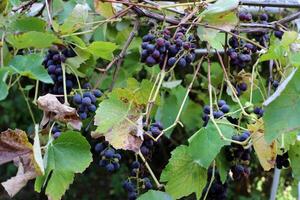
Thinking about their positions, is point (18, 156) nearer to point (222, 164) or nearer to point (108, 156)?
point (108, 156)

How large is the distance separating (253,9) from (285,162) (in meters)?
0.53

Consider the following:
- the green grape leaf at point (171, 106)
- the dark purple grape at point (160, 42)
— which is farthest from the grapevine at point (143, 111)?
the green grape leaf at point (171, 106)

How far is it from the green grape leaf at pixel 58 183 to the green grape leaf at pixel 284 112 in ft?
0.88

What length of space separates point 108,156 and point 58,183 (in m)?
0.09

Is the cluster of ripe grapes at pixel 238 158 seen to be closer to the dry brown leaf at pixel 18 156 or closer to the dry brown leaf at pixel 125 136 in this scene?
the dry brown leaf at pixel 125 136

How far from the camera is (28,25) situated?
86 cm

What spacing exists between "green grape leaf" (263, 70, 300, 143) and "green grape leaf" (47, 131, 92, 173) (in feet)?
0.81

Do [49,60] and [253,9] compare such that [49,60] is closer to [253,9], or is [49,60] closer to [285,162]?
[285,162]

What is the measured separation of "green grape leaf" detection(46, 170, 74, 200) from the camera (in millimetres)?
784

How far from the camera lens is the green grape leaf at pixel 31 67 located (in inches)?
29.9

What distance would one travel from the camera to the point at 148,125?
84cm

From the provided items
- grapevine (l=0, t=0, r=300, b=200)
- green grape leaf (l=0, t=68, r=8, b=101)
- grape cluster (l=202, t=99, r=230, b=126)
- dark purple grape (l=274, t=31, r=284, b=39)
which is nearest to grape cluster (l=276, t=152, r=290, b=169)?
grapevine (l=0, t=0, r=300, b=200)

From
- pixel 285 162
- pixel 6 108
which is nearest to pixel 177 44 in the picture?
pixel 285 162

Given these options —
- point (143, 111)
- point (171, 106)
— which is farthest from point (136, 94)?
point (171, 106)
